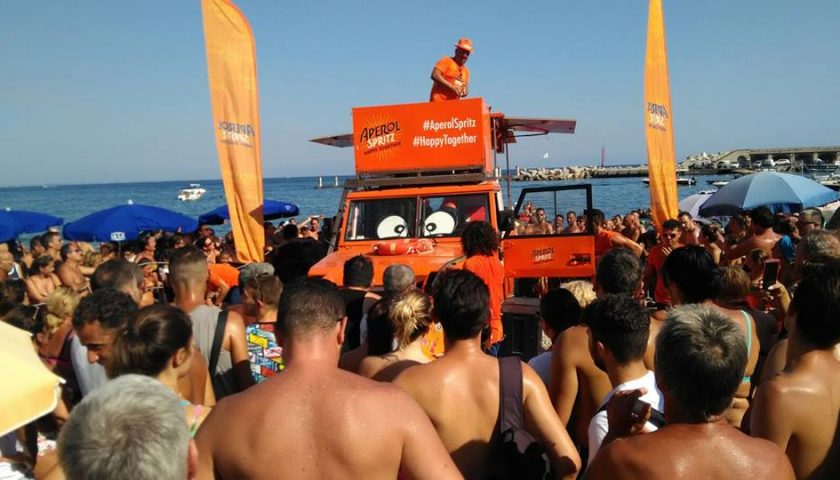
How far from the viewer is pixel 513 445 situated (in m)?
2.54

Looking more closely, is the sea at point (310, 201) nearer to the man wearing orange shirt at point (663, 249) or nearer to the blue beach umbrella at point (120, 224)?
the man wearing orange shirt at point (663, 249)

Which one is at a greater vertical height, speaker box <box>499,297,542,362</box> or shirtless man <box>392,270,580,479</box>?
shirtless man <box>392,270,580,479</box>

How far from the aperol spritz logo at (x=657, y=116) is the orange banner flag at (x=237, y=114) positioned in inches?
180

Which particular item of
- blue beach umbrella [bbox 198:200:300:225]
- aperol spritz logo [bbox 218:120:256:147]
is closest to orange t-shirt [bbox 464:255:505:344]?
aperol spritz logo [bbox 218:120:256:147]

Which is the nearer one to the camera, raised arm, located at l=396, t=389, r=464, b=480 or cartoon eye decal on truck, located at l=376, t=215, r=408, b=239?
raised arm, located at l=396, t=389, r=464, b=480

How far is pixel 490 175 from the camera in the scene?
25.7ft

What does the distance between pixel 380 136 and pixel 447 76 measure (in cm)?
147

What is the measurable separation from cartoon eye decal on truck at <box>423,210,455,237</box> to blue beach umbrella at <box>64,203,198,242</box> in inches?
309

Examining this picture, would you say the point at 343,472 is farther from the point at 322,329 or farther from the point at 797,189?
the point at 797,189

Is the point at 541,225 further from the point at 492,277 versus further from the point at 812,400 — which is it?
the point at 812,400

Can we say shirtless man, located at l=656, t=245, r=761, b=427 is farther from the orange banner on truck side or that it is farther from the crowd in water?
the orange banner on truck side

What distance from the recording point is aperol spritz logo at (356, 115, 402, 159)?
785 cm

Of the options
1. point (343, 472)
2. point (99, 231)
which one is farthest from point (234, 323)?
point (99, 231)

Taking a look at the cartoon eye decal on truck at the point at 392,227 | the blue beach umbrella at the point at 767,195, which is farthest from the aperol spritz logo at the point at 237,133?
the blue beach umbrella at the point at 767,195
